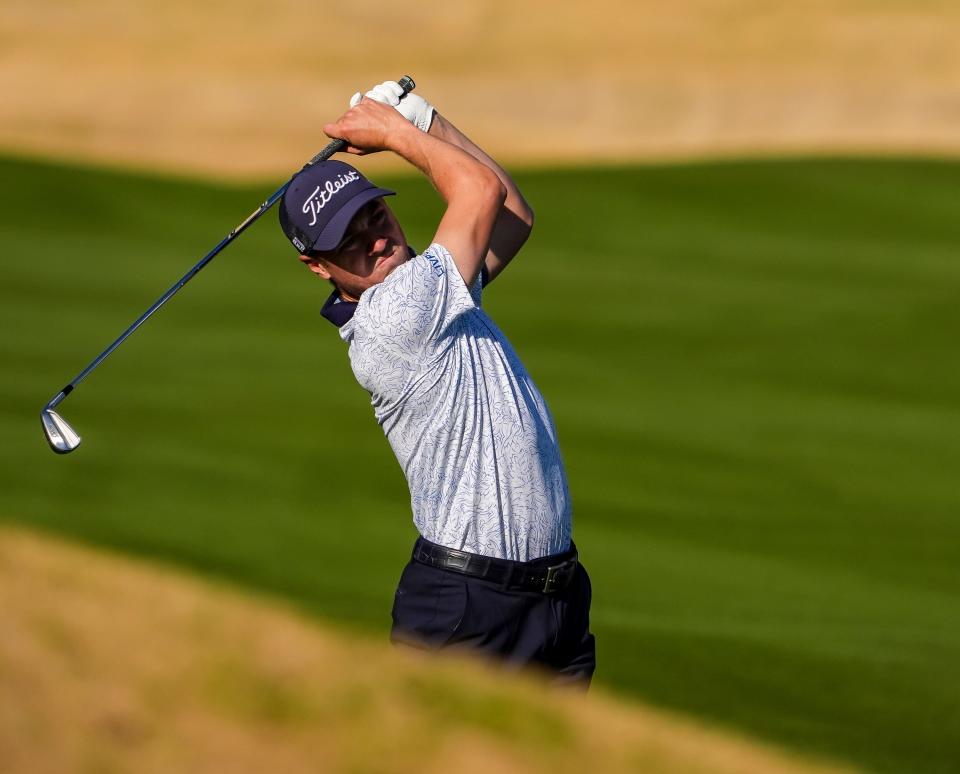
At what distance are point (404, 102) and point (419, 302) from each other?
4.09 feet

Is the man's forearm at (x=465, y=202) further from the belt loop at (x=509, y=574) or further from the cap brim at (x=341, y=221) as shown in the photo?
the belt loop at (x=509, y=574)

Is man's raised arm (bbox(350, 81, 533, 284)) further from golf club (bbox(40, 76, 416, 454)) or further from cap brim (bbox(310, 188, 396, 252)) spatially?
cap brim (bbox(310, 188, 396, 252))

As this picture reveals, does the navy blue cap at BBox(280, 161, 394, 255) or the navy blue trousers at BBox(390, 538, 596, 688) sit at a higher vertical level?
the navy blue cap at BBox(280, 161, 394, 255)

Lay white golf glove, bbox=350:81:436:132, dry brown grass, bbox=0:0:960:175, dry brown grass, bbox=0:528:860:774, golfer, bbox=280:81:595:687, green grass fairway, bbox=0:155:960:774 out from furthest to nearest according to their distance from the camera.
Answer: dry brown grass, bbox=0:0:960:175
green grass fairway, bbox=0:155:960:774
white golf glove, bbox=350:81:436:132
golfer, bbox=280:81:595:687
dry brown grass, bbox=0:528:860:774

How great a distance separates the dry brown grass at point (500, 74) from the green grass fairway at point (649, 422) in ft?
13.6

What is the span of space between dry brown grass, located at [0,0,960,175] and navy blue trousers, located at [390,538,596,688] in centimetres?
1995

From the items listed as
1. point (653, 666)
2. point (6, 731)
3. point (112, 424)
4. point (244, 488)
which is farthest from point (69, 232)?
point (6, 731)

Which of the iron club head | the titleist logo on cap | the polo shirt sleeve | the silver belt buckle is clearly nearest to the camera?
the polo shirt sleeve

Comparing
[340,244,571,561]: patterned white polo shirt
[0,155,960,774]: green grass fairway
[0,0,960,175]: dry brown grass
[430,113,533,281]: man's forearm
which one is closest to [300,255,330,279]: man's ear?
[340,244,571,561]: patterned white polo shirt

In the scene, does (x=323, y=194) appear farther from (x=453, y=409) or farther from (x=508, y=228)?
(x=508, y=228)

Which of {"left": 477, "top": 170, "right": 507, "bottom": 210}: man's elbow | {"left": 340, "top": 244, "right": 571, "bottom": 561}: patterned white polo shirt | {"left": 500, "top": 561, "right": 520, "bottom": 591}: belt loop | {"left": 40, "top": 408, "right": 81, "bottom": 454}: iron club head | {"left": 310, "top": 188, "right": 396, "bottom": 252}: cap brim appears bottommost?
{"left": 500, "top": 561, "right": 520, "bottom": 591}: belt loop

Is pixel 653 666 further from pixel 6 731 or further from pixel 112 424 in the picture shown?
pixel 112 424

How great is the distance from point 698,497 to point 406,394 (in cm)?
607

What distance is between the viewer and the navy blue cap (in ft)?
18.6
